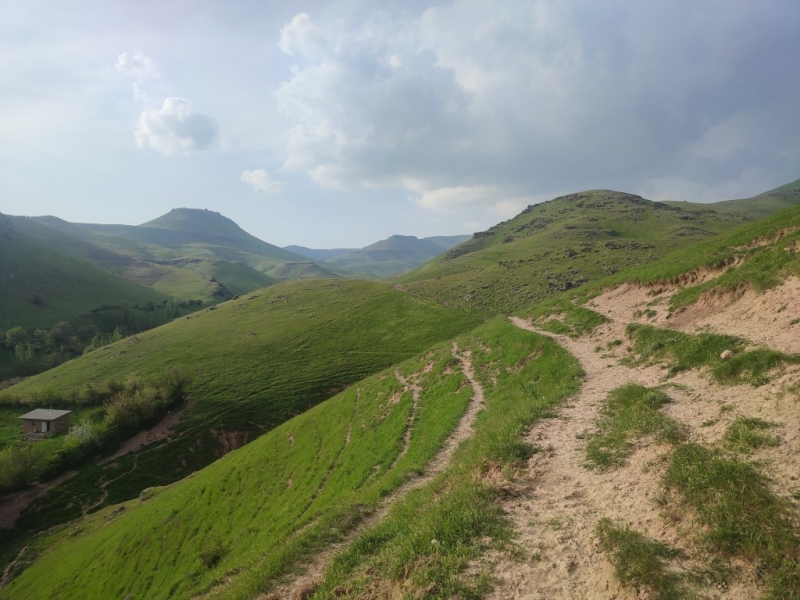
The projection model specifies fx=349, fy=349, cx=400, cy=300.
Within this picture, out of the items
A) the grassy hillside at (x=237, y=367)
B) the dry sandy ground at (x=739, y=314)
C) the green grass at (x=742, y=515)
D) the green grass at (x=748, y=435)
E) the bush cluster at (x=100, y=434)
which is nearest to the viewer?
the green grass at (x=742, y=515)

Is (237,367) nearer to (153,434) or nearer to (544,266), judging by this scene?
(153,434)

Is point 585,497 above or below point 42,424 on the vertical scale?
above

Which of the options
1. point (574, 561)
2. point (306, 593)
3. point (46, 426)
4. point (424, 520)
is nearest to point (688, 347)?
point (574, 561)

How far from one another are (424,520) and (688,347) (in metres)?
16.0

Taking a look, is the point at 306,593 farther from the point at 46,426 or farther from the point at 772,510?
the point at 46,426

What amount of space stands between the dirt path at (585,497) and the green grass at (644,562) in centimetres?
22

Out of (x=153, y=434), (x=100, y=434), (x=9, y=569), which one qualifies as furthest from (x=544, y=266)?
(x=9, y=569)

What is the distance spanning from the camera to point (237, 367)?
3661 inches

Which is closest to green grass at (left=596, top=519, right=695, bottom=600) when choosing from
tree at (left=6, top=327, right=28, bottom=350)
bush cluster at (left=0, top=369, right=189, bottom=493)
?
bush cluster at (left=0, top=369, right=189, bottom=493)

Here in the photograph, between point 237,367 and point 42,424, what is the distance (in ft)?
131

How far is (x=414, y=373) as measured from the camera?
39.3 m

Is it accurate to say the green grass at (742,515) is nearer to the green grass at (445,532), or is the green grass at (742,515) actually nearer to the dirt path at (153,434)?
the green grass at (445,532)

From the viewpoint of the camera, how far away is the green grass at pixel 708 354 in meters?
12.4

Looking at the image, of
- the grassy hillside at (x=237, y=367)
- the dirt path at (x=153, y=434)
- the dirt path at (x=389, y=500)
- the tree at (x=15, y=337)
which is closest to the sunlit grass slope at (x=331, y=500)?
the dirt path at (x=389, y=500)
